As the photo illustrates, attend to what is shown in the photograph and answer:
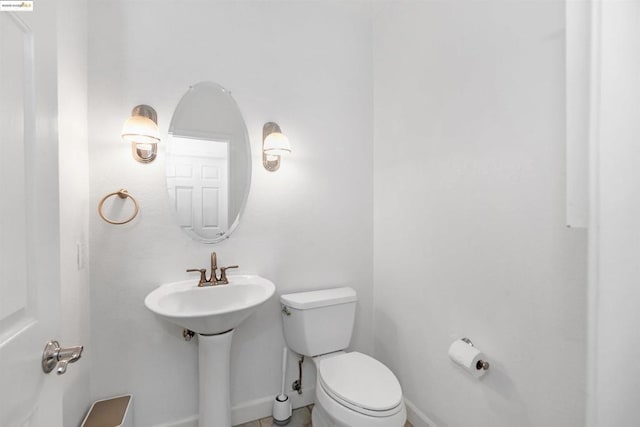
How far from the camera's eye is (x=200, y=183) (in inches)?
62.9

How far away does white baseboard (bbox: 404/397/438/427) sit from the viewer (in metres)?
1.54

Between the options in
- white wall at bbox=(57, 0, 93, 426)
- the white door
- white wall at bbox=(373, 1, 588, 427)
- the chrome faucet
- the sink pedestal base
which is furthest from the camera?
the chrome faucet

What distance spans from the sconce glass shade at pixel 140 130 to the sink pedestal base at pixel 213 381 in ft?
3.35

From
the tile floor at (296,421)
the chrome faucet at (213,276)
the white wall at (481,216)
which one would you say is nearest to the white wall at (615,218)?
the white wall at (481,216)

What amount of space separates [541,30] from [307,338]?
1726 mm

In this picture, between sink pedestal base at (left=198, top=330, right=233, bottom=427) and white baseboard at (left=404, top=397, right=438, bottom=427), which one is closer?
sink pedestal base at (left=198, top=330, right=233, bottom=427)

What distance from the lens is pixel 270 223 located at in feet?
5.70

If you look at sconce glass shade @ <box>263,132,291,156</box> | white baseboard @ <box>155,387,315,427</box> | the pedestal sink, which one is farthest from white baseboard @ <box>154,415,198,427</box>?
sconce glass shade @ <box>263,132,291,156</box>

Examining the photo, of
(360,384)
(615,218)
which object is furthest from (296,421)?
(615,218)

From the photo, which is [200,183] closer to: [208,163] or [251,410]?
[208,163]

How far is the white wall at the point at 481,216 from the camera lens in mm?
1000

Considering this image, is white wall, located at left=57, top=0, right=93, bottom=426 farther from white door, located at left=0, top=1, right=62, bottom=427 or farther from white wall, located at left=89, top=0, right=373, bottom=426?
white door, located at left=0, top=1, right=62, bottom=427

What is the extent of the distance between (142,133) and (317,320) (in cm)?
134

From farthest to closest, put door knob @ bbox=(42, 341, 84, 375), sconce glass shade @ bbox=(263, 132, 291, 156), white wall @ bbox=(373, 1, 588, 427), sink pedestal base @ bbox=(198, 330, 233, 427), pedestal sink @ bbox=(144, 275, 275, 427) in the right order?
sconce glass shade @ bbox=(263, 132, 291, 156)
sink pedestal base @ bbox=(198, 330, 233, 427)
pedestal sink @ bbox=(144, 275, 275, 427)
white wall @ bbox=(373, 1, 588, 427)
door knob @ bbox=(42, 341, 84, 375)
